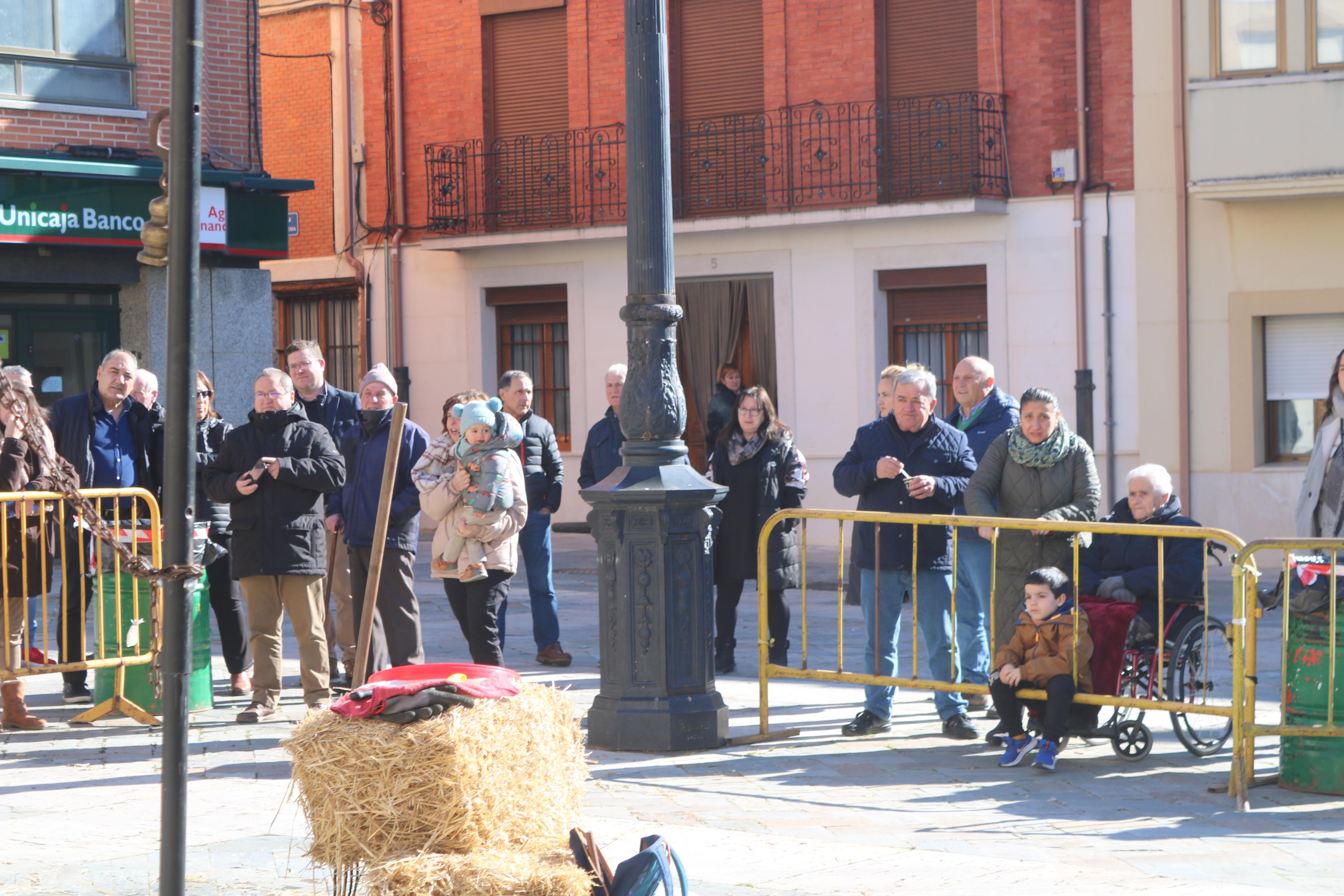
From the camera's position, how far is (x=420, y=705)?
473cm

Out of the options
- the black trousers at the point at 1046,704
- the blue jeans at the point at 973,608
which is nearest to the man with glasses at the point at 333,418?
the blue jeans at the point at 973,608

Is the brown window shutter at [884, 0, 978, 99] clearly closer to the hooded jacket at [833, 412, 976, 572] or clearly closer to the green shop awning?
the green shop awning

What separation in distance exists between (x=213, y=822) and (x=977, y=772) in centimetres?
330

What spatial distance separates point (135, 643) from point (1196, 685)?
5403 mm

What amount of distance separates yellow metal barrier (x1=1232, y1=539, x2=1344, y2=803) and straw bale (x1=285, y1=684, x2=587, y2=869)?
132 inches

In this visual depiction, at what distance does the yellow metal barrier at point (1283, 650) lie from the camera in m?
6.68

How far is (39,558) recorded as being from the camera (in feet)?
28.5

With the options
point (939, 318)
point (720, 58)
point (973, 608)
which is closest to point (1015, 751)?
point (973, 608)

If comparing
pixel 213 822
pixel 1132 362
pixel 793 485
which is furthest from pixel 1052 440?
pixel 1132 362

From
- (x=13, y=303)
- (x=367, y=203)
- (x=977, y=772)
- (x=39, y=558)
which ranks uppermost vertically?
(x=367, y=203)

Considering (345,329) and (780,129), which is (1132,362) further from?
(345,329)

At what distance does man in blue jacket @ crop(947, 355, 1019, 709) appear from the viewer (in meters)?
8.48

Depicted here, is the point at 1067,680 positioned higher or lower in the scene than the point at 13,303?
lower

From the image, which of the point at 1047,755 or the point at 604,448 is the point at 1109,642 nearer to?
the point at 1047,755
